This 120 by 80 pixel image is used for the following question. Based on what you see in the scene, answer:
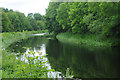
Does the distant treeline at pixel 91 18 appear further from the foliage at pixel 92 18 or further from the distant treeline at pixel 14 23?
the distant treeline at pixel 14 23

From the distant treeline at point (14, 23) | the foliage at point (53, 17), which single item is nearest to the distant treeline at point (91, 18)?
the foliage at point (53, 17)

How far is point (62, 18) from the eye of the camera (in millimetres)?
40812

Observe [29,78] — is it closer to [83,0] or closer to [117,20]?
[117,20]

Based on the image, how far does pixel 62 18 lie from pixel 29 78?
35935mm

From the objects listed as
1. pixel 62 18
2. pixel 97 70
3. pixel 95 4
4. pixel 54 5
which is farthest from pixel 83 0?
pixel 54 5

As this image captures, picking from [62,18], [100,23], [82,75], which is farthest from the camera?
[62,18]

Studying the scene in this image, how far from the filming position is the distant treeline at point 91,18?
3256 millimetres

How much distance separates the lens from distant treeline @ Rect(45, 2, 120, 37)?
3256 mm

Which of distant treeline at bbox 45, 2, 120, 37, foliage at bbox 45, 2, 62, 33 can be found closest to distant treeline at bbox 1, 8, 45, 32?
distant treeline at bbox 45, 2, 120, 37

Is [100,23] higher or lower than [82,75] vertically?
higher

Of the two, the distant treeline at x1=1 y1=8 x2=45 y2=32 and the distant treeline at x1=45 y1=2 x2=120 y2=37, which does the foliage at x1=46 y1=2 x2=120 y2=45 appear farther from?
the distant treeline at x1=1 y1=8 x2=45 y2=32

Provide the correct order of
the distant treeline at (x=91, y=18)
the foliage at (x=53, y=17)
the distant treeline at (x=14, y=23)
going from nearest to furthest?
the distant treeline at (x=91, y=18), the foliage at (x=53, y=17), the distant treeline at (x=14, y=23)

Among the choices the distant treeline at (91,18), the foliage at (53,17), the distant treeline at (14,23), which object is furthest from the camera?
the distant treeline at (14,23)

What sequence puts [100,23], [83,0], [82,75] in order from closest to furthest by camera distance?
[82,75] → [100,23] → [83,0]
